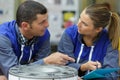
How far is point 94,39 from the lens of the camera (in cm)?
221

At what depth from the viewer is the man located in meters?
1.93

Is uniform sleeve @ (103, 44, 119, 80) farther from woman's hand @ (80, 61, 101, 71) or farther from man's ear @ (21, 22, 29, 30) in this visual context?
man's ear @ (21, 22, 29, 30)

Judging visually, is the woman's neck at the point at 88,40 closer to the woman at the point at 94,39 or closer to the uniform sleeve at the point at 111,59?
the woman at the point at 94,39

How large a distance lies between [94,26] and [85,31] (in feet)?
0.20

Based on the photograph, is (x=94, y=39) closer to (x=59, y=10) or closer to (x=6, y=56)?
(x=6, y=56)

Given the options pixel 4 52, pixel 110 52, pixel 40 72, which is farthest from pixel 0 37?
pixel 110 52

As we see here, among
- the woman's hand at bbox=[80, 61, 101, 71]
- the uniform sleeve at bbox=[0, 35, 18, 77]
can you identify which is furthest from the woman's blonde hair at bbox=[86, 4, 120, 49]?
the uniform sleeve at bbox=[0, 35, 18, 77]

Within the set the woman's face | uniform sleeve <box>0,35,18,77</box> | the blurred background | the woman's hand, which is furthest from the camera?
the blurred background

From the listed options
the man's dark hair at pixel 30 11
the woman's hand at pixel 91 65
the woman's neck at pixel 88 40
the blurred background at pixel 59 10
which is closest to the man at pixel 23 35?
the man's dark hair at pixel 30 11

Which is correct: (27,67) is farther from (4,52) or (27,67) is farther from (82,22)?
(82,22)

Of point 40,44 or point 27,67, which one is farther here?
point 40,44

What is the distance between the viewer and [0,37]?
1.98 metres

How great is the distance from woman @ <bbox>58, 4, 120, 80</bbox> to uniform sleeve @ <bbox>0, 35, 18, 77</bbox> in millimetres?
372

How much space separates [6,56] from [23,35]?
20 cm
